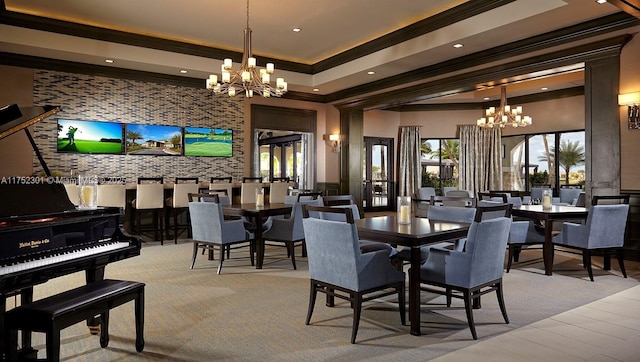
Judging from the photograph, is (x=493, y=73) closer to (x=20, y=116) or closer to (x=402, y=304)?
(x=402, y=304)

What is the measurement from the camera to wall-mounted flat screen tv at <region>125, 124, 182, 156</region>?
798 centimetres

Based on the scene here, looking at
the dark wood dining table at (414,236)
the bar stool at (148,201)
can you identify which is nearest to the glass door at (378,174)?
the bar stool at (148,201)

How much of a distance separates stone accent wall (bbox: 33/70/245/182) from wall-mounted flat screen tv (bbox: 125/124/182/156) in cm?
10

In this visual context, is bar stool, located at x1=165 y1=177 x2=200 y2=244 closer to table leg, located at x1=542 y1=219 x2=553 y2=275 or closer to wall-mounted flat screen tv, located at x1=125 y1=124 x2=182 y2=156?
wall-mounted flat screen tv, located at x1=125 y1=124 x2=182 y2=156

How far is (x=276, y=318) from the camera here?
3320 mm

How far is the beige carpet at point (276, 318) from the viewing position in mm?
2691

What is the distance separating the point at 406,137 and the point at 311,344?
33.3 ft

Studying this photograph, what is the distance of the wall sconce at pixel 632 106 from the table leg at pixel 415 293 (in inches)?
170

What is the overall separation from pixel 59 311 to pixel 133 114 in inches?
260

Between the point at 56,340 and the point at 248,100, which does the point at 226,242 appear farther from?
the point at 248,100

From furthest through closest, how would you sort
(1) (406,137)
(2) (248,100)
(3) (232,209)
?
(1) (406,137) < (2) (248,100) < (3) (232,209)

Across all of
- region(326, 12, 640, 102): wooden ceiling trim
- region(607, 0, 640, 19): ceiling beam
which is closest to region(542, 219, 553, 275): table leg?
region(607, 0, 640, 19): ceiling beam

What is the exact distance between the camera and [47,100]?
23.6 feet

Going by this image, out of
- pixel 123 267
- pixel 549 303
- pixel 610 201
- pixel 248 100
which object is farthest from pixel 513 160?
pixel 123 267
